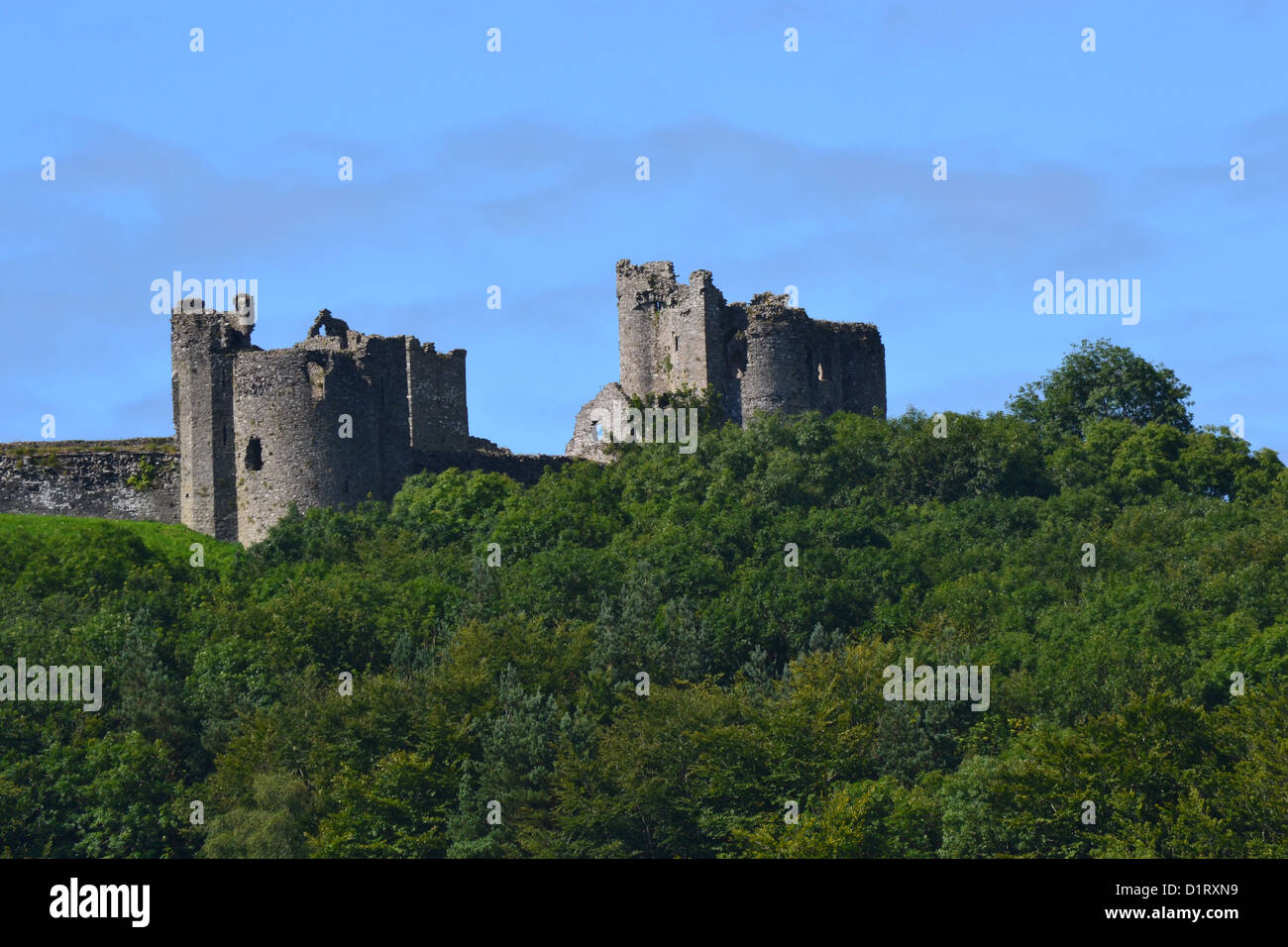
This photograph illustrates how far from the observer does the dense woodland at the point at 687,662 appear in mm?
46031

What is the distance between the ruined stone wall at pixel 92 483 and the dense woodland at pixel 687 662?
92cm

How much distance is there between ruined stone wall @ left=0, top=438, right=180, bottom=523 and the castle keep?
36.3 ft

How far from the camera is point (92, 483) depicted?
6000 cm

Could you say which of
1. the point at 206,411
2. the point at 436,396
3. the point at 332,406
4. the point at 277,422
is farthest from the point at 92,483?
the point at 436,396

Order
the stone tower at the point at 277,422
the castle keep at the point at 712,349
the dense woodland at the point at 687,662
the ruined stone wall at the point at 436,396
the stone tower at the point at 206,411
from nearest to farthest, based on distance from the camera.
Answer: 1. the dense woodland at the point at 687,662
2. the stone tower at the point at 277,422
3. the stone tower at the point at 206,411
4. the ruined stone wall at the point at 436,396
5. the castle keep at the point at 712,349

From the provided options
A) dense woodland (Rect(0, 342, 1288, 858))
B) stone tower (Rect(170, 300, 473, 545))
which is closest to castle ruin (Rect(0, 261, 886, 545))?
stone tower (Rect(170, 300, 473, 545))

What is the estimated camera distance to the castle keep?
207 ft

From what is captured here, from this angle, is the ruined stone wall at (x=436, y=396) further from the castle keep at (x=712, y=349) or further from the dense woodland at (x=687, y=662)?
the castle keep at (x=712, y=349)

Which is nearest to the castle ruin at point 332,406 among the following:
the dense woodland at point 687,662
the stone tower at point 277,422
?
the stone tower at point 277,422

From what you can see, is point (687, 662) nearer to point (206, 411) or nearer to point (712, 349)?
point (712, 349)

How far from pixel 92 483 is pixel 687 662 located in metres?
16.0

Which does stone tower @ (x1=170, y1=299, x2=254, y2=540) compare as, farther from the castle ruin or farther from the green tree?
the green tree
